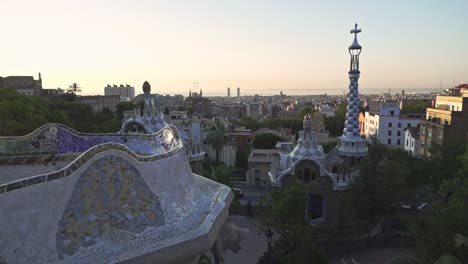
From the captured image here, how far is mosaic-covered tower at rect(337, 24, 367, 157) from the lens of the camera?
835 inches

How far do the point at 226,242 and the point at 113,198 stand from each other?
320 centimetres

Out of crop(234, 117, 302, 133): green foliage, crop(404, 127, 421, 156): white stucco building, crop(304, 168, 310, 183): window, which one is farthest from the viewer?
crop(234, 117, 302, 133): green foliage

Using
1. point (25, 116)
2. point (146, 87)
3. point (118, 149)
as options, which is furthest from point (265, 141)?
point (118, 149)

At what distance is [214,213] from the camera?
796 cm

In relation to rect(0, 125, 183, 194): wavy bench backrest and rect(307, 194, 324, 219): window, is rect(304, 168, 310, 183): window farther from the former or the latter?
rect(0, 125, 183, 194): wavy bench backrest

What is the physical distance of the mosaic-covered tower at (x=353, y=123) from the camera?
21219 mm

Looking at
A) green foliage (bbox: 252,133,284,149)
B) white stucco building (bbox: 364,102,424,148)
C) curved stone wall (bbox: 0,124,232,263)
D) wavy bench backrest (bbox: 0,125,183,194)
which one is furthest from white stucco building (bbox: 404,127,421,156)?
curved stone wall (bbox: 0,124,232,263)

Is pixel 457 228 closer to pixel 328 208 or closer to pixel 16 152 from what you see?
pixel 328 208

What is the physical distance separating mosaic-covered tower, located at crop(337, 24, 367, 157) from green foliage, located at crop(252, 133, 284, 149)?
21275mm

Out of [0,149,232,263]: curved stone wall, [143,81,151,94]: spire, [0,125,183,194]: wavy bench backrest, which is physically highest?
[143,81,151,94]: spire

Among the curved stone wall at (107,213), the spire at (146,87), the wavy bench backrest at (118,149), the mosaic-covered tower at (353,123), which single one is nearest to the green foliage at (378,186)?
the mosaic-covered tower at (353,123)

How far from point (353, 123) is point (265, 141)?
72.1 feet

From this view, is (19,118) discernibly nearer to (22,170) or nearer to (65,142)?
(65,142)

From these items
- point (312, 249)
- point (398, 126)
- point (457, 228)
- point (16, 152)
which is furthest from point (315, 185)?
point (398, 126)
